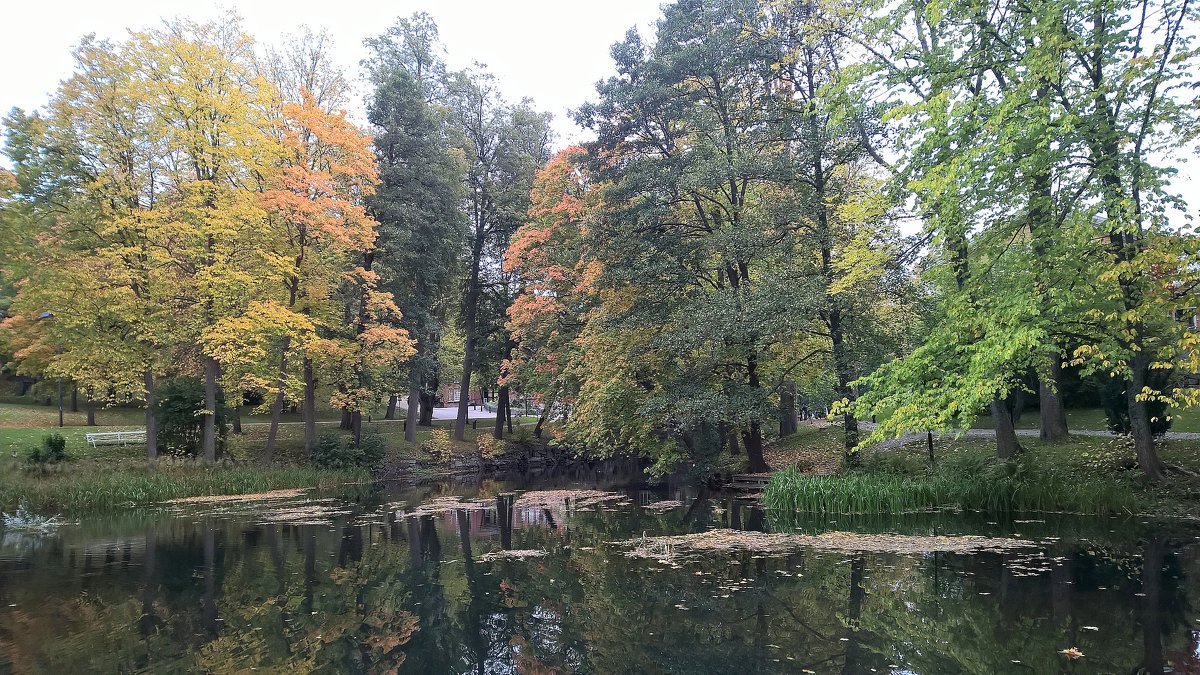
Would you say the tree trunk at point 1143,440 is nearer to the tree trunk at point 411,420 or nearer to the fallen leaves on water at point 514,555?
the fallen leaves on water at point 514,555

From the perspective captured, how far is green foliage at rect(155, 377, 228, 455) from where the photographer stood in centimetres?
2500

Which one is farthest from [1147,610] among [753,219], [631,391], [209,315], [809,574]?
[209,315]

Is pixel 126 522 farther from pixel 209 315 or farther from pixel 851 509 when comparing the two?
pixel 851 509

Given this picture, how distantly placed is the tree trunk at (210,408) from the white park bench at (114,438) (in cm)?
510

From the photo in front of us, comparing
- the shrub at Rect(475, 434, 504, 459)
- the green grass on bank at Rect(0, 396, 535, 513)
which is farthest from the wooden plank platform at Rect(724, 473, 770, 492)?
the shrub at Rect(475, 434, 504, 459)

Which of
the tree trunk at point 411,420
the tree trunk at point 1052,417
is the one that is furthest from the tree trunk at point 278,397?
the tree trunk at point 1052,417

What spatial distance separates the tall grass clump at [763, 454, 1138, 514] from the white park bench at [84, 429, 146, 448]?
24.1 meters

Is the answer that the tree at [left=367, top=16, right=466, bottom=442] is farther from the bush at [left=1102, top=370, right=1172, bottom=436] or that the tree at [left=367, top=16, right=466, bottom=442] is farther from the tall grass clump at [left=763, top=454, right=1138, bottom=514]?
the bush at [left=1102, top=370, right=1172, bottom=436]

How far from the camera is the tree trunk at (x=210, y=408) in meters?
23.6

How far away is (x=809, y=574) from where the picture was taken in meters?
9.77

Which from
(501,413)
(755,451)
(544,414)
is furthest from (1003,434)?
(501,413)

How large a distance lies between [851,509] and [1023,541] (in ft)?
15.0

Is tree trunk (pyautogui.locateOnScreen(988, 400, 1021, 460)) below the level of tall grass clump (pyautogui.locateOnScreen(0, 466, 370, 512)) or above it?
above

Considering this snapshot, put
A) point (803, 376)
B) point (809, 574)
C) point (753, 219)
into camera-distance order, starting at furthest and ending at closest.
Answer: point (803, 376) → point (753, 219) → point (809, 574)
